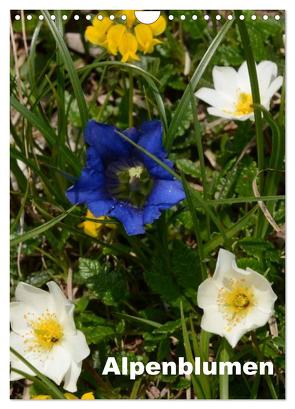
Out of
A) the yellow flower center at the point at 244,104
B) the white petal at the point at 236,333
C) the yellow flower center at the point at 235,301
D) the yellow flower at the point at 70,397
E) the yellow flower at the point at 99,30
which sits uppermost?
the yellow flower at the point at 99,30

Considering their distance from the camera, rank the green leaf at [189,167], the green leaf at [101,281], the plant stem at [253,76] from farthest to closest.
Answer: the green leaf at [189,167] < the green leaf at [101,281] < the plant stem at [253,76]

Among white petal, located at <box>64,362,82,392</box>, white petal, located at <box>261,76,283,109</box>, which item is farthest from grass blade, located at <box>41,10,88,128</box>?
white petal, located at <box>64,362,82,392</box>

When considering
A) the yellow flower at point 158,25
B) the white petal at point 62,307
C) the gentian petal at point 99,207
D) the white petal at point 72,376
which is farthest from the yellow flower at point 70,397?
the yellow flower at point 158,25

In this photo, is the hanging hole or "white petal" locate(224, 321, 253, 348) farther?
the hanging hole

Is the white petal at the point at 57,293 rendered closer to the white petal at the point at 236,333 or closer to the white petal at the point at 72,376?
the white petal at the point at 72,376

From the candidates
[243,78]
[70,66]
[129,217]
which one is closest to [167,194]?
[129,217]

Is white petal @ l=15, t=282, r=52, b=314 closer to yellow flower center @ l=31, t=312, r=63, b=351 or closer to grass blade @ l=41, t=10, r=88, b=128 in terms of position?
yellow flower center @ l=31, t=312, r=63, b=351
